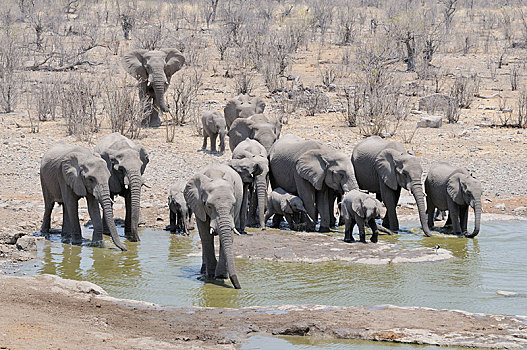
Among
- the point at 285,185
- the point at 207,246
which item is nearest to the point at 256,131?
the point at 285,185

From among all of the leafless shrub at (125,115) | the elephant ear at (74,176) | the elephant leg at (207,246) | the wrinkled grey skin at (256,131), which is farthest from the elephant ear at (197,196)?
the leafless shrub at (125,115)

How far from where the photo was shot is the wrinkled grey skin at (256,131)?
15781 millimetres

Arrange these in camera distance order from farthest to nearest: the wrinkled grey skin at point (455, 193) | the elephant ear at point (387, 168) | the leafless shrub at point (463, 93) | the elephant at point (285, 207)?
the leafless shrub at point (463, 93)
the elephant ear at point (387, 168)
the elephant at point (285, 207)
the wrinkled grey skin at point (455, 193)

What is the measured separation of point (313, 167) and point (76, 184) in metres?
4.09

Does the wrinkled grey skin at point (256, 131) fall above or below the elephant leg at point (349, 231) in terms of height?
above

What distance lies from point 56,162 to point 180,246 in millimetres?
2350

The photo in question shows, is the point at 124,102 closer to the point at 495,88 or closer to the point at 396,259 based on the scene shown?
the point at 396,259

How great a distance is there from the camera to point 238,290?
376 inches

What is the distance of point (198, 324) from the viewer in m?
7.99

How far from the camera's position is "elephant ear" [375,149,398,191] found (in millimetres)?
13906

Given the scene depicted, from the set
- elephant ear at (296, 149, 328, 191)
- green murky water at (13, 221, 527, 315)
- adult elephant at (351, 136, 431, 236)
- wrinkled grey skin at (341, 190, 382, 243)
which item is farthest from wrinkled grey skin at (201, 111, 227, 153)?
wrinkled grey skin at (341, 190, 382, 243)

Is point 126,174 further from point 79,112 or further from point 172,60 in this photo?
point 172,60

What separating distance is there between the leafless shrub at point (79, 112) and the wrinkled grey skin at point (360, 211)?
31.5 feet

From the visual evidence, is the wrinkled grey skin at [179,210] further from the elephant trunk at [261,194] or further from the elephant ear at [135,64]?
the elephant ear at [135,64]
